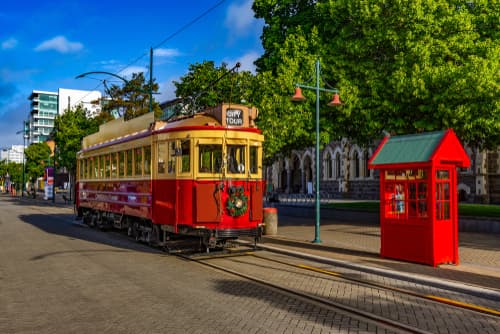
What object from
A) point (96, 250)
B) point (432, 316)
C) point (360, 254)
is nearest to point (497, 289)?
point (432, 316)

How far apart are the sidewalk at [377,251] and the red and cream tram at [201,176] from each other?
2.24m

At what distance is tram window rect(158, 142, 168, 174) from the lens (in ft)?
42.4

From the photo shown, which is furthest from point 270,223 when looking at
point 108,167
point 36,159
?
point 36,159

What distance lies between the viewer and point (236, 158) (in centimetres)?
1256

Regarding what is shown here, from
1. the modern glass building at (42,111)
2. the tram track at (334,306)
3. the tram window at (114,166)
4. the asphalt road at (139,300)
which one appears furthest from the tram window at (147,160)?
the modern glass building at (42,111)

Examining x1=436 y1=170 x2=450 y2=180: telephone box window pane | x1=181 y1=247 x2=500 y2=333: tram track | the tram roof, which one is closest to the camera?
x1=181 y1=247 x2=500 y2=333: tram track

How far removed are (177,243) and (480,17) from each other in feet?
45.8

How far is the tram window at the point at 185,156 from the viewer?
1223cm

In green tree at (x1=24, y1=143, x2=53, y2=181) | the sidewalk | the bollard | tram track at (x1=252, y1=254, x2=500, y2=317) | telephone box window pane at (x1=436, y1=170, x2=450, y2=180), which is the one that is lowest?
tram track at (x1=252, y1=254, x2=500, y2=317)

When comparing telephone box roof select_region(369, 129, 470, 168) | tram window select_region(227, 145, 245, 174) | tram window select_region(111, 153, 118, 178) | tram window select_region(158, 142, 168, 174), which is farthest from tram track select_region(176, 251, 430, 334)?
tram window select_region(111, 153, 118, 178)

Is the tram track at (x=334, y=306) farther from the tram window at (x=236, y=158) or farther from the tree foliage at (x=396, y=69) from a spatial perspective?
the tree foliage at (x=396, y=69)

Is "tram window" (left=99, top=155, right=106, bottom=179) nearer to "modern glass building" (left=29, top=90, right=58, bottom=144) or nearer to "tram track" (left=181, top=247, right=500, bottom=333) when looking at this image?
"tram track" (left=181, top=247, right=500, bottom=333)

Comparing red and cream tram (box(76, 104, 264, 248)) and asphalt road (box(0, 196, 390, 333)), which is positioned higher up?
red and cream tram (box(76, 104, 264, 248))

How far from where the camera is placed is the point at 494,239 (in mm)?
16047
